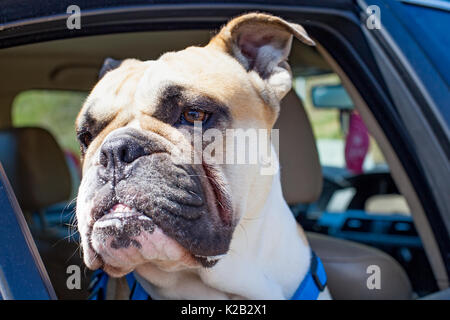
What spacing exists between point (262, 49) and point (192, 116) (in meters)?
0.48

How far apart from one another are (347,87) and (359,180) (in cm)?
230

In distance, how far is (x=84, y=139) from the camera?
1.74 meters

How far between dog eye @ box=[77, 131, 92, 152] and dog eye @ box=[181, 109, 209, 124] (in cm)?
36

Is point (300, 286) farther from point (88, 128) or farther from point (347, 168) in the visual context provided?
point (347, 168)

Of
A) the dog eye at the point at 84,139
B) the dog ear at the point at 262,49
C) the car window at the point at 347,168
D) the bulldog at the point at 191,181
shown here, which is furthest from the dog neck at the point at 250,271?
the car window at the point at 347,168

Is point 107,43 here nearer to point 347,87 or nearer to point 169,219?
point 347,87

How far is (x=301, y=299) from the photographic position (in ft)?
5.94

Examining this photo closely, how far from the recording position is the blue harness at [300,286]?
6.03 feet

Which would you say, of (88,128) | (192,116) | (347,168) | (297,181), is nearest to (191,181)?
(192,116)

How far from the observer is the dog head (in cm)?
138

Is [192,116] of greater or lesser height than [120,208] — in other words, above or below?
above

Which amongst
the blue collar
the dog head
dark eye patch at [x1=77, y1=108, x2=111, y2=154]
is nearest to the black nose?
the dog head

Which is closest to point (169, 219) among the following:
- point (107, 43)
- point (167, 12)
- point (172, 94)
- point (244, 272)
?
point (172, 94)

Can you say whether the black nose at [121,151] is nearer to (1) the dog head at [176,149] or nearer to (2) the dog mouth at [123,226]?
(1) the dog head at [176,149]
